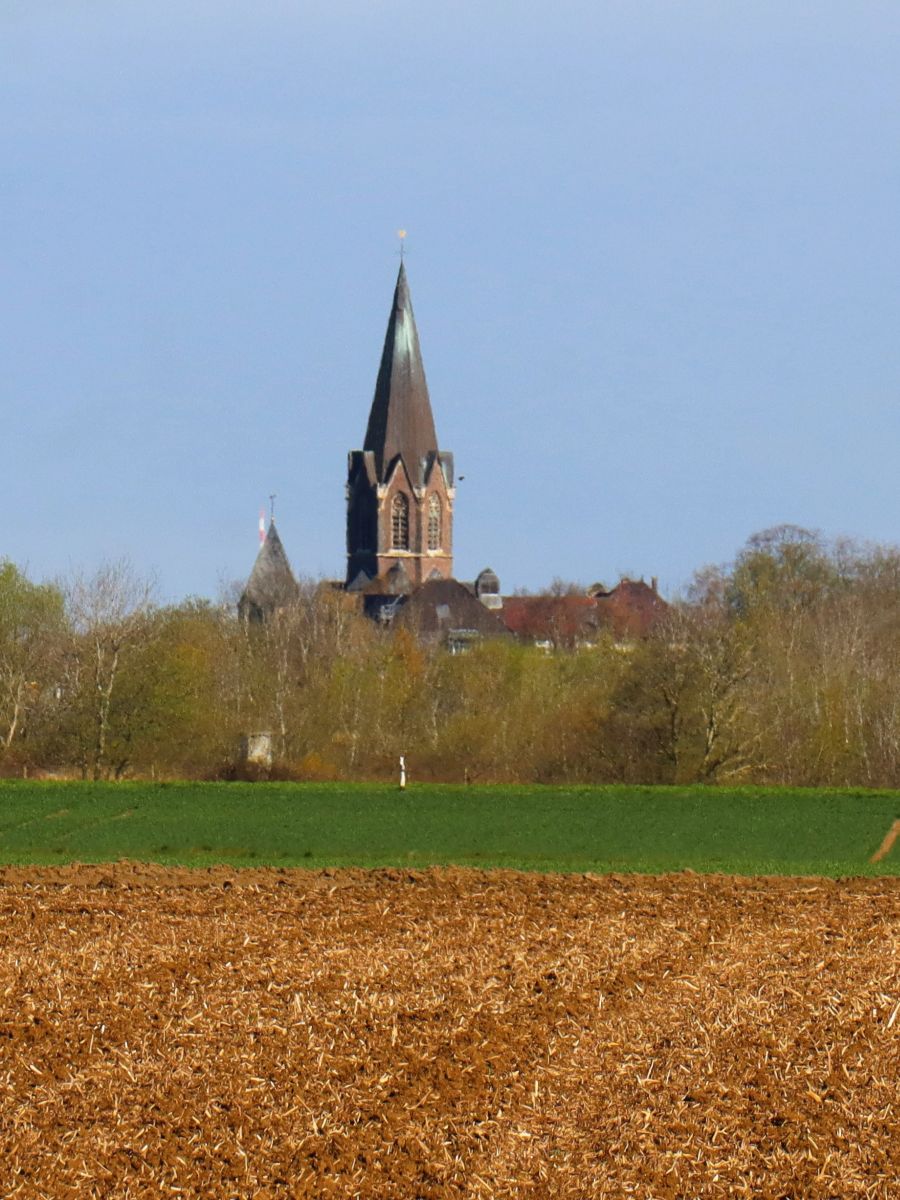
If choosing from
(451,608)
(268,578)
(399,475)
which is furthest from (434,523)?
(268,578)

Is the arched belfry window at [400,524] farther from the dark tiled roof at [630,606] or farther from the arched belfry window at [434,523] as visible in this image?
the dark tiled roof at [630,606]

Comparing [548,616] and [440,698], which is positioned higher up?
[548,616]

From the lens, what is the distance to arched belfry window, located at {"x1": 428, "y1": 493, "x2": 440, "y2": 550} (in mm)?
131000

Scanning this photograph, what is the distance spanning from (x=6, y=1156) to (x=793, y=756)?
140 feet

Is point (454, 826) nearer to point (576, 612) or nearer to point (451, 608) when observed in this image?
point (451, 608)

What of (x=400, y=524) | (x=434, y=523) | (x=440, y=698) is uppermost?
(x=434, y=523)

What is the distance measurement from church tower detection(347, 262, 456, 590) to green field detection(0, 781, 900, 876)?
305 ft

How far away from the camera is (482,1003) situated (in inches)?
520

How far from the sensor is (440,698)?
6700cm

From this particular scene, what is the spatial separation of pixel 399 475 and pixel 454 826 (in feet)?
328

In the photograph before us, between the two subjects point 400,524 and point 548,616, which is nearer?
point 548,616

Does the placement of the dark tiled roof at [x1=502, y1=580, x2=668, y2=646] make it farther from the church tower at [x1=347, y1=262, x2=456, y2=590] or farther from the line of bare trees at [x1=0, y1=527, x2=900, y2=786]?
the line of bare trees at [x1=0, y1=527, x2=900, y2=786]

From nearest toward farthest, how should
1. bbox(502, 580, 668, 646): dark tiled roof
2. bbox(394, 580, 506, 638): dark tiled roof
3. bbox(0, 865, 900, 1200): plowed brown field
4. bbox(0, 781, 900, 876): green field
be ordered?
bbox(0, 865, 900, 1200): plowed brown field < bbox(0, 781, 900, 876): green field < bbox(502, 580, 668, 646): dark tiled roof < bbox(394, 580, 506, 638): dark tiled roof

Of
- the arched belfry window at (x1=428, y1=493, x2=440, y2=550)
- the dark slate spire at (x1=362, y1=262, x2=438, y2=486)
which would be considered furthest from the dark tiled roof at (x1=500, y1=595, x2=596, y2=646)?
the dark slate spire at (x1=362, y1=262, x2=438, y2=486)
